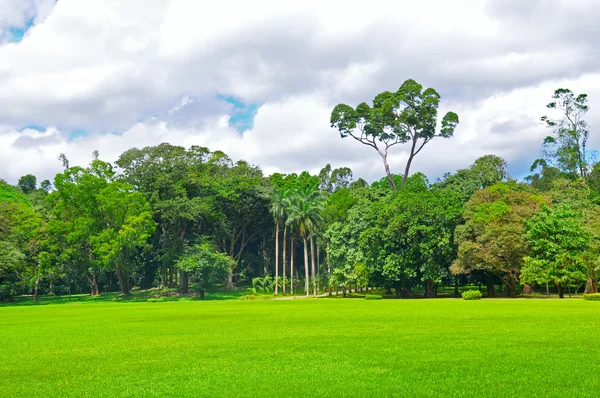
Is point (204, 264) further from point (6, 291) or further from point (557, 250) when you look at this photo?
point (557, 250)

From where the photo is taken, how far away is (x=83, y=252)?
7206cm

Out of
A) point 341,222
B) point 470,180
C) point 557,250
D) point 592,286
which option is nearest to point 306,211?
point 341,222

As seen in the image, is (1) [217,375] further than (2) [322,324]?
No

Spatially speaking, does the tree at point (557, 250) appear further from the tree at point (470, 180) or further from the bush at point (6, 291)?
the bush at point (6, 291)

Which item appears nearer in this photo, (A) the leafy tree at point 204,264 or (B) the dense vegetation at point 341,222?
(B) the dense vegetation at point 341,222

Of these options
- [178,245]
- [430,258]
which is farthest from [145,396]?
[178,245]

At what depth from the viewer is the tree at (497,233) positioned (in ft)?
162

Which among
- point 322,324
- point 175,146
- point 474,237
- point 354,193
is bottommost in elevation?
point 322,324

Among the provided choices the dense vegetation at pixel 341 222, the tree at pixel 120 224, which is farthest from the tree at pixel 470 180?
the tree at pixel 120 224

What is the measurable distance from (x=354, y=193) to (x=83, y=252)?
40.1m

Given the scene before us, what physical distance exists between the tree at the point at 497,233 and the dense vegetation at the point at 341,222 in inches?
5.3

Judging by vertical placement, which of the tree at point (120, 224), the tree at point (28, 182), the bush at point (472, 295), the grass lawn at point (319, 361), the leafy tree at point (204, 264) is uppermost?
the tree at point (28, 182)

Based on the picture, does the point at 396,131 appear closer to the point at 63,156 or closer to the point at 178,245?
the point at 178,245

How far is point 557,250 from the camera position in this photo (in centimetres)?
4612
